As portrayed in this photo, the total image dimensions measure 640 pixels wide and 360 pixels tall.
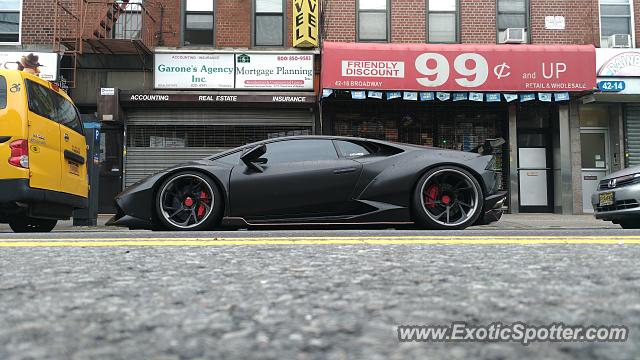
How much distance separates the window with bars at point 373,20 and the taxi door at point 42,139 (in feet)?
29.5

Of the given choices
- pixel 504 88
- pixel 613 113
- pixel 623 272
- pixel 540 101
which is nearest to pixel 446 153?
pixel 623 272

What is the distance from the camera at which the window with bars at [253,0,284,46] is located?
13.6 m

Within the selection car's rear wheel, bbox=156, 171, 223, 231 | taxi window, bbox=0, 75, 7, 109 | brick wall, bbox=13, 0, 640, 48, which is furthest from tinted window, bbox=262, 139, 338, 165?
brick wall, bbox=13, 0, 640, 48

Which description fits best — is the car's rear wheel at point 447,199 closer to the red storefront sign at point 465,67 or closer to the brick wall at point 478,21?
the red storefront sign at point 465,67

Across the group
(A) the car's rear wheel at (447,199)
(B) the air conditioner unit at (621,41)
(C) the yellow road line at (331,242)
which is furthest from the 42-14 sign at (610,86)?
(C) the yellow road line at (331,242)

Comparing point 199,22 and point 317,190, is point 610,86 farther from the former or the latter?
point 199,22

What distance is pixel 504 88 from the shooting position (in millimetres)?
12445

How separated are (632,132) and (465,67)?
527 cm

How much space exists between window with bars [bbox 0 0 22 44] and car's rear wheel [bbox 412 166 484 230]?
12.5 meters

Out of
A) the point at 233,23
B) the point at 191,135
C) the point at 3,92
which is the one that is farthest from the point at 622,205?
the point at 233,23

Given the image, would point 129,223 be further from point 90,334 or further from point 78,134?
point 90,334

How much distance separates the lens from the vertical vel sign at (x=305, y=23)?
12930mm

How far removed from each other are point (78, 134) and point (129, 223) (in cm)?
242

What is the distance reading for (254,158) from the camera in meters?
5.76
